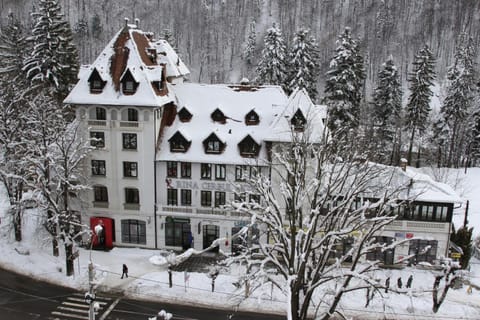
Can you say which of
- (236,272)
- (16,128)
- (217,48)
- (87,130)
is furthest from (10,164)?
(217,48)

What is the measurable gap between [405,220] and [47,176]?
2764 centimetres

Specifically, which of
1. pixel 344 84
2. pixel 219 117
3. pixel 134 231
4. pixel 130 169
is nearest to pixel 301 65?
pixel 344 84

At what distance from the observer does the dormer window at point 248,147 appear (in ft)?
130

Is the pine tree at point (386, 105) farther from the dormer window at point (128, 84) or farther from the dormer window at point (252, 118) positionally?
the dormer window at point (128, 84)

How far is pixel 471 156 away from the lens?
6588 centimetres

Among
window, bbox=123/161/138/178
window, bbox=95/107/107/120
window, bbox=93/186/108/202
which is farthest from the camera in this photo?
window, bbox=93/186/108/202

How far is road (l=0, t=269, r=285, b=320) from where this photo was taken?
32031 millimetres

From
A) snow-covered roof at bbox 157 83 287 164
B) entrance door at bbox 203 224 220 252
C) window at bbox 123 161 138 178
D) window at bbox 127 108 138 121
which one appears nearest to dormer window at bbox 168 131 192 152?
snow-covered roof at bbox 157 83 287 164

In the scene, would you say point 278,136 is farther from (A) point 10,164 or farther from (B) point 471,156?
(B) point 471,156

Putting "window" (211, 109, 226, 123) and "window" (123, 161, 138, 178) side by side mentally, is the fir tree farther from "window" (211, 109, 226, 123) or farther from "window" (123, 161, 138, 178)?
"window" (123, 161, 138, 178)

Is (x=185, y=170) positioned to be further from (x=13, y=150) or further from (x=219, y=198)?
(x=13, y=150)

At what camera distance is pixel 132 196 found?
41.5 metres

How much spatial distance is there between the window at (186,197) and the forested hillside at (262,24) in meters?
92.2

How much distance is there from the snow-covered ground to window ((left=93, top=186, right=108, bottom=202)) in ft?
14.4
